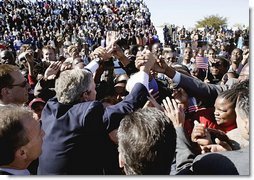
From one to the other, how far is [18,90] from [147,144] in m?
0.99

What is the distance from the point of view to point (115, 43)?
2.01m

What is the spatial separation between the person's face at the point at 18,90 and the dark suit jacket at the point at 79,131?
0.88ft

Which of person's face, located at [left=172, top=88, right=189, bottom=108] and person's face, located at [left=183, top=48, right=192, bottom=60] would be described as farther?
person's face, located at [left=183, top=48, right=192, bottom=60]

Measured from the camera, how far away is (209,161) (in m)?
1.14

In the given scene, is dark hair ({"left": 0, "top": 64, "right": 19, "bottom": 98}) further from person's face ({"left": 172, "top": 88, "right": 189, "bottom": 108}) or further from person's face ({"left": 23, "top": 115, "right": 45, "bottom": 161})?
person's face ({"left": 172, "top": 88, "right": 189, "bottom": 108})

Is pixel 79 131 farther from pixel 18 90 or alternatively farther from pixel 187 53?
pixel 187 53

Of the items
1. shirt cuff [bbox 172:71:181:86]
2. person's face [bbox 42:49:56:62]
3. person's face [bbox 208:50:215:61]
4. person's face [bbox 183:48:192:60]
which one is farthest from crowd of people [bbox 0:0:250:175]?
person's face [bbox 183:48:192:60]

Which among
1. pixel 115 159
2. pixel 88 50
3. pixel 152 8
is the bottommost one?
pixel 115 159

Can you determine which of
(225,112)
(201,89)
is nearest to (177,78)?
(201,89)

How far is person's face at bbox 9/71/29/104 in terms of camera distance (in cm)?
179

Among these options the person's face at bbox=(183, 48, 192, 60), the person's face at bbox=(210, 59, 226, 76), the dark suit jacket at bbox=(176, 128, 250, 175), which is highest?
the person's face at bbox=(183, 48, 192, 60)

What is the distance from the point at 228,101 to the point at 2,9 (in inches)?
61.0

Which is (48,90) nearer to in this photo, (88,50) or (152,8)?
(152,8)

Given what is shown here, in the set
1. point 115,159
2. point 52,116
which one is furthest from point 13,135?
point 115,159
